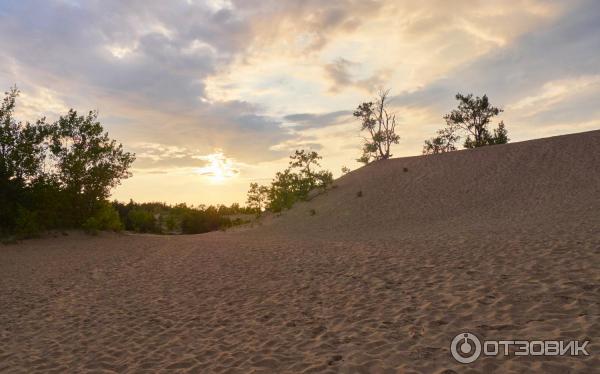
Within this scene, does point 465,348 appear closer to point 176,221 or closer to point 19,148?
point 19,148

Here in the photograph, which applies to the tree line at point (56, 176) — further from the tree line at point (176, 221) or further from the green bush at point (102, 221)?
the tree line at point (176, 221)

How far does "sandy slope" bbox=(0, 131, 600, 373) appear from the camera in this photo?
7102 mm

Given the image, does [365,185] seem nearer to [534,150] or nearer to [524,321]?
[534,150]

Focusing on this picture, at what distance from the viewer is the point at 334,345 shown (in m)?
7.46

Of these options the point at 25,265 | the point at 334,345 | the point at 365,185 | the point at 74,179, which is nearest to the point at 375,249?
the point at 334,345

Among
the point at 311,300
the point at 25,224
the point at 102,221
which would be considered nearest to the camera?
the point at 311,300

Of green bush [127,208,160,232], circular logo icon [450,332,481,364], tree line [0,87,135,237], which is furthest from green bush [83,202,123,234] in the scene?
circular logo icon [450,332,481,364]

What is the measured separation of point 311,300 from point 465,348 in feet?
14.8

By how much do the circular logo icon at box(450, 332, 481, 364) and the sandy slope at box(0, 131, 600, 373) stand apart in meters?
0.17

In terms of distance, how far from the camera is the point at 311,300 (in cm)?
1051

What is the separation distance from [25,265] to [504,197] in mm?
30190

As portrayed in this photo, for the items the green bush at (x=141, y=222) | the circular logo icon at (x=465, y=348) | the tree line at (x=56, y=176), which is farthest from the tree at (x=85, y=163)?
the circular logo icon at (x=465, y=348)

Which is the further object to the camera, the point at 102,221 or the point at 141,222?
the point at 141,222

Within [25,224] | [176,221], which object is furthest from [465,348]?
[176,221]
